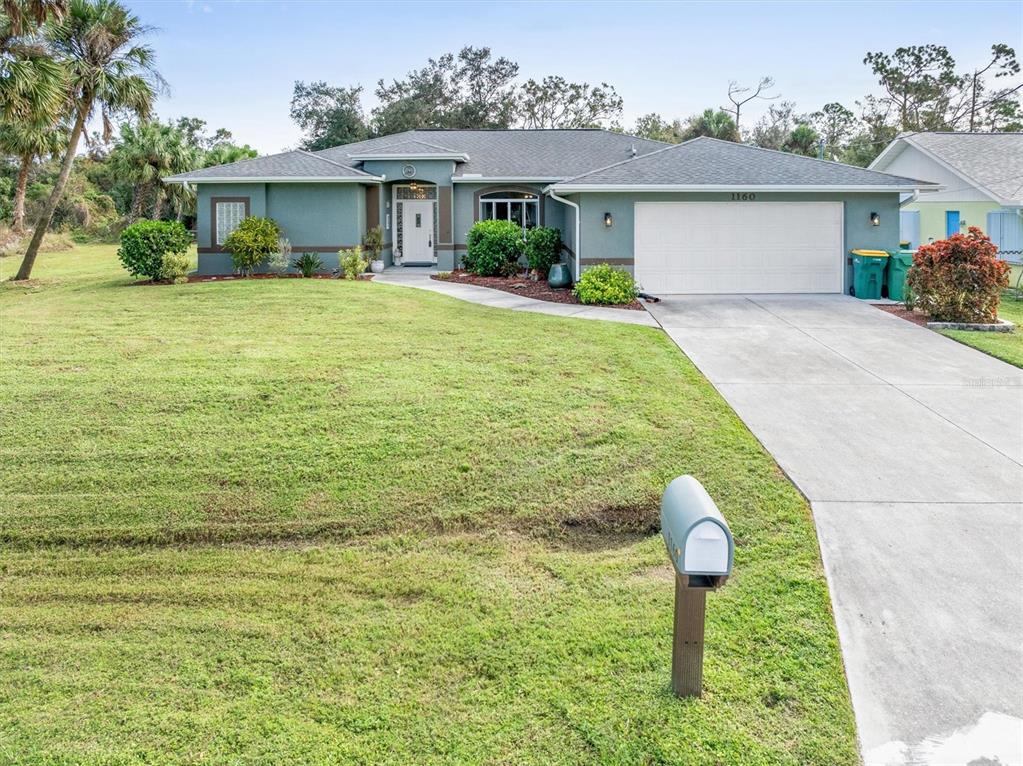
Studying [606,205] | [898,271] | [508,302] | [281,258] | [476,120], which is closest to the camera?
[508,302]

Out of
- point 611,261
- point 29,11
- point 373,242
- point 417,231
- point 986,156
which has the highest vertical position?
point 29,11

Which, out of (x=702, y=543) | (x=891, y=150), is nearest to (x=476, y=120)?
(x=891, y=150)

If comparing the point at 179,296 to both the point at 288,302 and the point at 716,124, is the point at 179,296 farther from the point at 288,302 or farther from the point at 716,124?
the point at 716,124

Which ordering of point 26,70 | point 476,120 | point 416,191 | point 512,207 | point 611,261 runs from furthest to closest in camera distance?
1. point 476,120
2. point 416,191
3. point 512,207
4. point 26,70
5. point 611,261

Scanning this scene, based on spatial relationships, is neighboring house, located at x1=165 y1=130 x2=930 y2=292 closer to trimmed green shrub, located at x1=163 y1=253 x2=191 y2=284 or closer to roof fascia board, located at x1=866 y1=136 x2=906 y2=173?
trimmed green shrub, located at x1=163 y1=253 x2=191 y2=284

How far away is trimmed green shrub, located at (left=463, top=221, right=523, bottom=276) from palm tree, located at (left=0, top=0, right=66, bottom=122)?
10357mm

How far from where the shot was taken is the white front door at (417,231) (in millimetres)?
23484

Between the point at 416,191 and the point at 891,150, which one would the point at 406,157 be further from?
the point at 891,150

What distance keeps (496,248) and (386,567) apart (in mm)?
15193

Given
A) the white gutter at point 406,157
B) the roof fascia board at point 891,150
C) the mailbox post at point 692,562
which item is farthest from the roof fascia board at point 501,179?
the mailbox post at point 692,562

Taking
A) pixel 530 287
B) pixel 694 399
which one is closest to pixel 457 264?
pixel 530 287

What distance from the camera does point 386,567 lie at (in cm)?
548

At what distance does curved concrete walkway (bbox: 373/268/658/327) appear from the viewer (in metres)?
14.0

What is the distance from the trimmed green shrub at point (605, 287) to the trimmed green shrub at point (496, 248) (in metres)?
4.21
